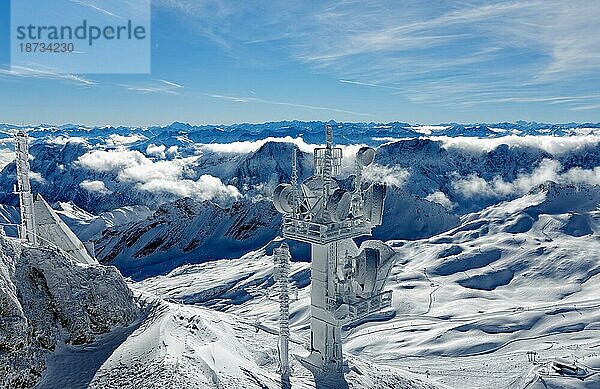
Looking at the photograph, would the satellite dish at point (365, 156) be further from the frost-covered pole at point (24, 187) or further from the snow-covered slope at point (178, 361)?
the frost-covered pole at point (24, 187)

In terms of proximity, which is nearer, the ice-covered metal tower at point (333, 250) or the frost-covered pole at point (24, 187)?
the frost-covered pole at point (24, 187)

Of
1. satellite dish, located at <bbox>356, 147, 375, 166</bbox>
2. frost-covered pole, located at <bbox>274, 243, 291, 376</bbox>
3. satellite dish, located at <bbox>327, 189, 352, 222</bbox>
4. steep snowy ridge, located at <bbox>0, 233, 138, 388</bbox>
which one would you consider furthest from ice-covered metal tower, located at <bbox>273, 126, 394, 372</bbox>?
steep snowy ridge, located at <bbox>0, 233, 138, 388</bbox>

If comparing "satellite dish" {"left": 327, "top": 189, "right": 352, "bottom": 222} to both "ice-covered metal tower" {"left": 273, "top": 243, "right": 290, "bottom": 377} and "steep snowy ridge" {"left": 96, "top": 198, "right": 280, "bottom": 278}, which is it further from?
"steep snowy ridge" {"left": 96, "top": 198, "right": 280, "bottom": 278}

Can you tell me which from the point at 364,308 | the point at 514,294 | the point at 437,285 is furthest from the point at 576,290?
the point at 364,308

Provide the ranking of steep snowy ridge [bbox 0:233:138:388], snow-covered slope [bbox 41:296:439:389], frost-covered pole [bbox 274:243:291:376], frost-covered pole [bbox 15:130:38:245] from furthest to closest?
frost-covered pole [bbox 274:243:291:376], frost-covered pole [bbox 15:130:38:245], snow-covered slope [bbox 41:296:439:389], steep snowy ridge [bbox 0:233:138:388]

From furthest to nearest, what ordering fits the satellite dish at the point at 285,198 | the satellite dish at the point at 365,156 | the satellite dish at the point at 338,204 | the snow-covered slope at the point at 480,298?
the snow-covered slope at the point at 480,298, the satellite dish at the point at 365,156, the satellite dish at the point at 285,198, the satellite dish at the point at 338,204

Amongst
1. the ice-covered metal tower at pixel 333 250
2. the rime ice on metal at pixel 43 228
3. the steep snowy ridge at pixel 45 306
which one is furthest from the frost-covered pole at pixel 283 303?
the rime ice on metal at pixel 43 228
